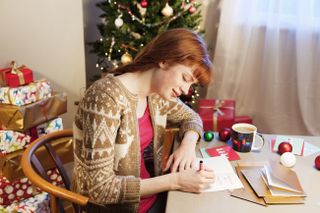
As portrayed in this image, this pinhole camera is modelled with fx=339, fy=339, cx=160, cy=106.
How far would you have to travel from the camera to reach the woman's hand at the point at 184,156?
3.83ft

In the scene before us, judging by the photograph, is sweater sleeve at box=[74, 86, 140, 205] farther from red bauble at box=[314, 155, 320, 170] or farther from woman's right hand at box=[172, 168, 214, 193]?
red bauble at box=[314, 155, 320, 170]

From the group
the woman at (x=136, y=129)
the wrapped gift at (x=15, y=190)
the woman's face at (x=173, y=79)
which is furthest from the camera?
the wrapped gift at (x=15, y=190)

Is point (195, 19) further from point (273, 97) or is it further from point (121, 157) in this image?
point (121, 157)

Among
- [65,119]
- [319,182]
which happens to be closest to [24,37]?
[65,119]

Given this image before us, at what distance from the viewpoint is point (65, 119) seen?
221 centimetres

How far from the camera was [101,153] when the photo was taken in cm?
105

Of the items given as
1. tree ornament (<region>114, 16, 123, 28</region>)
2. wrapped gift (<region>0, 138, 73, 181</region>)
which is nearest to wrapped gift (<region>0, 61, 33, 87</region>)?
wrapped gift (<region>0, 138, 73, 181</region>)

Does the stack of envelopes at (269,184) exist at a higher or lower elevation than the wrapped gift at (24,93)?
lower

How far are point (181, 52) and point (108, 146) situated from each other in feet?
1.27

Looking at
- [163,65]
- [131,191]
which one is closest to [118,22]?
[163,65]

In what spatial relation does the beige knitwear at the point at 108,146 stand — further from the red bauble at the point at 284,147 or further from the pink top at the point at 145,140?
the red bauble at the point at 284,147

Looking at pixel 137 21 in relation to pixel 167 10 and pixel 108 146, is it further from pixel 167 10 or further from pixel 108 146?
pixel 108 146

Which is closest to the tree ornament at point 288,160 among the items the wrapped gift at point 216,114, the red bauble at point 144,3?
the wrapped gift at point 216,114

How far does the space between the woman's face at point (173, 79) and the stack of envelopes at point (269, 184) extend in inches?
13.4
